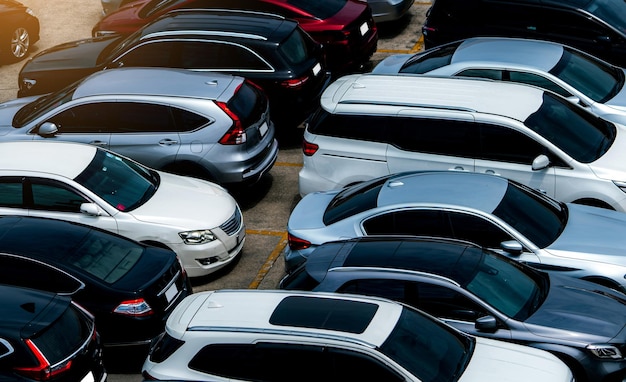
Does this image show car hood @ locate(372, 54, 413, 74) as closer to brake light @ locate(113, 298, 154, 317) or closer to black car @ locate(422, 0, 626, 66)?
black car @ locate(422, 0, 626, 66)

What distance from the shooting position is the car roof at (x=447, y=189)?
35.1 ft

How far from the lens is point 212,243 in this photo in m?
12.4

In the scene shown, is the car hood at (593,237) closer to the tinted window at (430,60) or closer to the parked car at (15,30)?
the tinted window at (430,60)

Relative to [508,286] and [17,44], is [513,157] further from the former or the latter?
[17,44]

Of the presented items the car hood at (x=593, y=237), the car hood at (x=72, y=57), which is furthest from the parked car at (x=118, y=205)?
the car hood at (x=72, y=57)

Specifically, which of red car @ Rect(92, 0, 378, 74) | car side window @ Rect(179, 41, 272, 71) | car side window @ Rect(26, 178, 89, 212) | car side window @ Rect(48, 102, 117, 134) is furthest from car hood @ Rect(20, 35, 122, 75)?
car side window @ Rect(26, 178, 89, 212)

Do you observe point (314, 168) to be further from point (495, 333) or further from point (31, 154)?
point (495, 333)

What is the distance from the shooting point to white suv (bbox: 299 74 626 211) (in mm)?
12164

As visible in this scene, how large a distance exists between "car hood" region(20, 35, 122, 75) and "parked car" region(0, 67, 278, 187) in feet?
7.76

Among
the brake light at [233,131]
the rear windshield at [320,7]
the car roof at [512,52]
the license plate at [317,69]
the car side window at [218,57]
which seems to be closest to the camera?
→ the brake light at [233,131]

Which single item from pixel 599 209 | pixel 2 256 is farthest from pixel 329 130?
pixel 2 256

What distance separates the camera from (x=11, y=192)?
487 inches

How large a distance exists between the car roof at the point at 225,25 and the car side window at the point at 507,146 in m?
4.55

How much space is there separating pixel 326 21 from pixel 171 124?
4497mm
